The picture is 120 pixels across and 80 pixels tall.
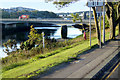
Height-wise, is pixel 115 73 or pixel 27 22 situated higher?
pixel 27 22

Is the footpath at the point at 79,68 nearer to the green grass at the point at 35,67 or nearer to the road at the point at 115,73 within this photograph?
the green grass at the point at 35,67

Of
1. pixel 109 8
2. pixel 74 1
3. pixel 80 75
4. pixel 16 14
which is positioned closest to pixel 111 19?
pixel 109 8

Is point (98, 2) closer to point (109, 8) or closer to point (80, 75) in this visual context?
point (109, 8)

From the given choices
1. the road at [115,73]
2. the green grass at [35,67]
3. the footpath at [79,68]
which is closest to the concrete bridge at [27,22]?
the green grass at [35,67]

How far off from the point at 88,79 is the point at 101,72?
5.31 ft

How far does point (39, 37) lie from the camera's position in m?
25.7

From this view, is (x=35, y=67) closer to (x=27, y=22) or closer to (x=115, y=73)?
(x=115, y=73)

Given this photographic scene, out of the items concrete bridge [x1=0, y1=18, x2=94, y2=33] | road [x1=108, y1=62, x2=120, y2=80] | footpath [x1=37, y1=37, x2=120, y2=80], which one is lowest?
road [x1=108, y1=62, x2=120, y2=80]

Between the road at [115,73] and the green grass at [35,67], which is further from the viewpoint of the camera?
the road at [115,73]

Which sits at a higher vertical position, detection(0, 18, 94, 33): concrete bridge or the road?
detection(0, 18, 94, 33): concrete bridge

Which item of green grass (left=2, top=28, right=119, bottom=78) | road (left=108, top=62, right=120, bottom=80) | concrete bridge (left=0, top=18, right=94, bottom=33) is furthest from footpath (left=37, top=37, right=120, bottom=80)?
concrete bridge (left=0, top=18, right=94, bottom=33)

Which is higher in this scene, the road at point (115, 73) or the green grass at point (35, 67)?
the green grass at point (35, 67)

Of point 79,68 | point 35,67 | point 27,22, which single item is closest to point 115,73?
point 79,68

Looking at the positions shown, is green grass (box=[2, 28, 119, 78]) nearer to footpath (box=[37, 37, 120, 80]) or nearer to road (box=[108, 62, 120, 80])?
footpath (box=[37, 37, 120, 80])
